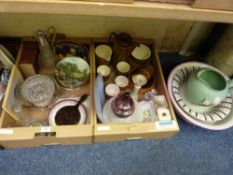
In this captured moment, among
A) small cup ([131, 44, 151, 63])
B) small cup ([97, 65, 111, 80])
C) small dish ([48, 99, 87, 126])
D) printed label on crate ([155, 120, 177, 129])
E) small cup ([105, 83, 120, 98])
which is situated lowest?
small dish ([48, 99, 87, 126])

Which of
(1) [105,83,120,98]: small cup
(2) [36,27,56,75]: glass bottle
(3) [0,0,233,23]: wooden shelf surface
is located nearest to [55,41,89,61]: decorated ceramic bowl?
(2) [36,27,56,75]: glass bottle

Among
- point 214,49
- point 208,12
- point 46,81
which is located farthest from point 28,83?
point 214,49

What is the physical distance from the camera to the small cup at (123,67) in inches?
36.8

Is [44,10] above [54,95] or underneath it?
above

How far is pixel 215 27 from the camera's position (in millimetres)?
1049

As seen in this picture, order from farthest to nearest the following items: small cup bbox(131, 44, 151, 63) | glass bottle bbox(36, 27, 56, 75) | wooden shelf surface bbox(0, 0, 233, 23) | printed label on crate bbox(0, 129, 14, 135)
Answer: small cup bbox(131, 44, 151, 63) → glass bottle bbox(36, 27, 56, 75) → printed label on crate bbox(0, 129, 14, 135) → wooden shelf surface bbox(0, 0, 233, 23)

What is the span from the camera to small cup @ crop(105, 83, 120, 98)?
881 mm

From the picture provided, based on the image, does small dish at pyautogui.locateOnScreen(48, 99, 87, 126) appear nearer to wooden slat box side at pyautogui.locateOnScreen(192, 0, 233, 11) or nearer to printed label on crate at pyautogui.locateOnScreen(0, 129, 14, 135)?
printed label on crate at pyautogui.locateOnScreen(0, 129, 14, 135)

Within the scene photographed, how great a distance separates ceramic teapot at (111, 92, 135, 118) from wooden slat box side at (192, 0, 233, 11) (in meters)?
0.39

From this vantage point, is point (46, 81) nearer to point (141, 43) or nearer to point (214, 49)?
point (141, 43)

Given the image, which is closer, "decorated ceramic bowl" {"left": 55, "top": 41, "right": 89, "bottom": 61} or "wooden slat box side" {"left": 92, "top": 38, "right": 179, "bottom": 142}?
"wooden slat box side" {"left": 92, "top": 38, "right": 179, "bottom": 142}

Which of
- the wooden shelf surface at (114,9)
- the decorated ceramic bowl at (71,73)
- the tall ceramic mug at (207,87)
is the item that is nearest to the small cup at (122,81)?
the decorated ceramic bowl at (71,73)

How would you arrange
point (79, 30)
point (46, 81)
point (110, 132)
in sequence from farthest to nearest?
point (79, 30)
point (46, 81)
point (110, 132)

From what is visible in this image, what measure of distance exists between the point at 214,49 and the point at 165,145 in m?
0.52
